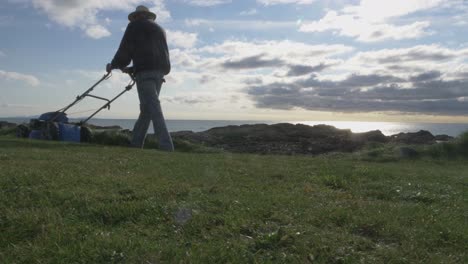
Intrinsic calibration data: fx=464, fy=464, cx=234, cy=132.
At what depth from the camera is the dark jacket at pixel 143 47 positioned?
1421cm

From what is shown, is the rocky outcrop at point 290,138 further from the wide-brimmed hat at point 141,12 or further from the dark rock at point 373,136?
the wide-brimmed hat at point 141,12

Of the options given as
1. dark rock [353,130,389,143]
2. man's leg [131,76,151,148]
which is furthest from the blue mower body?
dark rock [353,130,389,143]

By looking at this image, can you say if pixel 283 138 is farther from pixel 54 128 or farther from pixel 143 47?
pixel 54 128

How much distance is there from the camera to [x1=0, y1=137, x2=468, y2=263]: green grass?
4.46 m

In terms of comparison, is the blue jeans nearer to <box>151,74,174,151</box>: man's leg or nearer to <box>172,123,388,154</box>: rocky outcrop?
<box>151,74,174,151</box>: man's leg

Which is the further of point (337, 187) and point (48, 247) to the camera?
point (337, 187)

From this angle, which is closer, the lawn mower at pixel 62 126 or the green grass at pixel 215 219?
the green grass at pixel 215 219

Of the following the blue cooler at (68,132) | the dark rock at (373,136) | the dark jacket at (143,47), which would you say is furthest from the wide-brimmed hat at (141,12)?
the dark rock at (373,136)

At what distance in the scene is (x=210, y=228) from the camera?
203 inches

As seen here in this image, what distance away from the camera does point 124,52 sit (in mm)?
14430

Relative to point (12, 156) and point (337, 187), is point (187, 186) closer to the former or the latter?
point (337, 187)

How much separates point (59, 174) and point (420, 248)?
5.42 m

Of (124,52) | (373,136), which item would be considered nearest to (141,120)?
(124,52)

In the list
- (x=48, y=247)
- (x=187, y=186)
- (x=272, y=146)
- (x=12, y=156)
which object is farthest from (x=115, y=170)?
(x=272, y=146)
